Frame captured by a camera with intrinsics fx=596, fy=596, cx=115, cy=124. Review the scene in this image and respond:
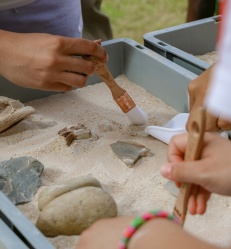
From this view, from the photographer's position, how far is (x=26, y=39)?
1.23 m

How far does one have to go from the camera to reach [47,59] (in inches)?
46.8

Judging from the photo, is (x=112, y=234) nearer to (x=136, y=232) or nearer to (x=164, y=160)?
(x=136, y=232)

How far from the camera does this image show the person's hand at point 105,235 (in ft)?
2.31

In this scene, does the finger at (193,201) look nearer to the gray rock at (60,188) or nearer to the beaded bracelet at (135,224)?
the beaded bracelet at (135,224)

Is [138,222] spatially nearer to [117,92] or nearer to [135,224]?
[135,224]

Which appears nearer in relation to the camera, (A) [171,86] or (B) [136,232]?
(B) [136,232]

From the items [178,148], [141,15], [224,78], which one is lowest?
[141,15]

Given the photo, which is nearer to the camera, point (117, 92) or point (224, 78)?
point (224, 78)

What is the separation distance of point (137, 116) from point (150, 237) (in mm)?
648

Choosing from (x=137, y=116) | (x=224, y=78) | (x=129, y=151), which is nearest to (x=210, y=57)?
(x=137, y=116)

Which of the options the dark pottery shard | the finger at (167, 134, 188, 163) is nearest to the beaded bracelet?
the finger at (167, 134, 188, 163)

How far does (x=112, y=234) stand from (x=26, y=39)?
2.06 feet

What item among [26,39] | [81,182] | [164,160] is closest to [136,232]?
[81,182]

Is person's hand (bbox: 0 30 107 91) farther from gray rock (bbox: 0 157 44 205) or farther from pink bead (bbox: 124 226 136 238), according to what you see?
pink bead (bbox: 124 226 136 238)
